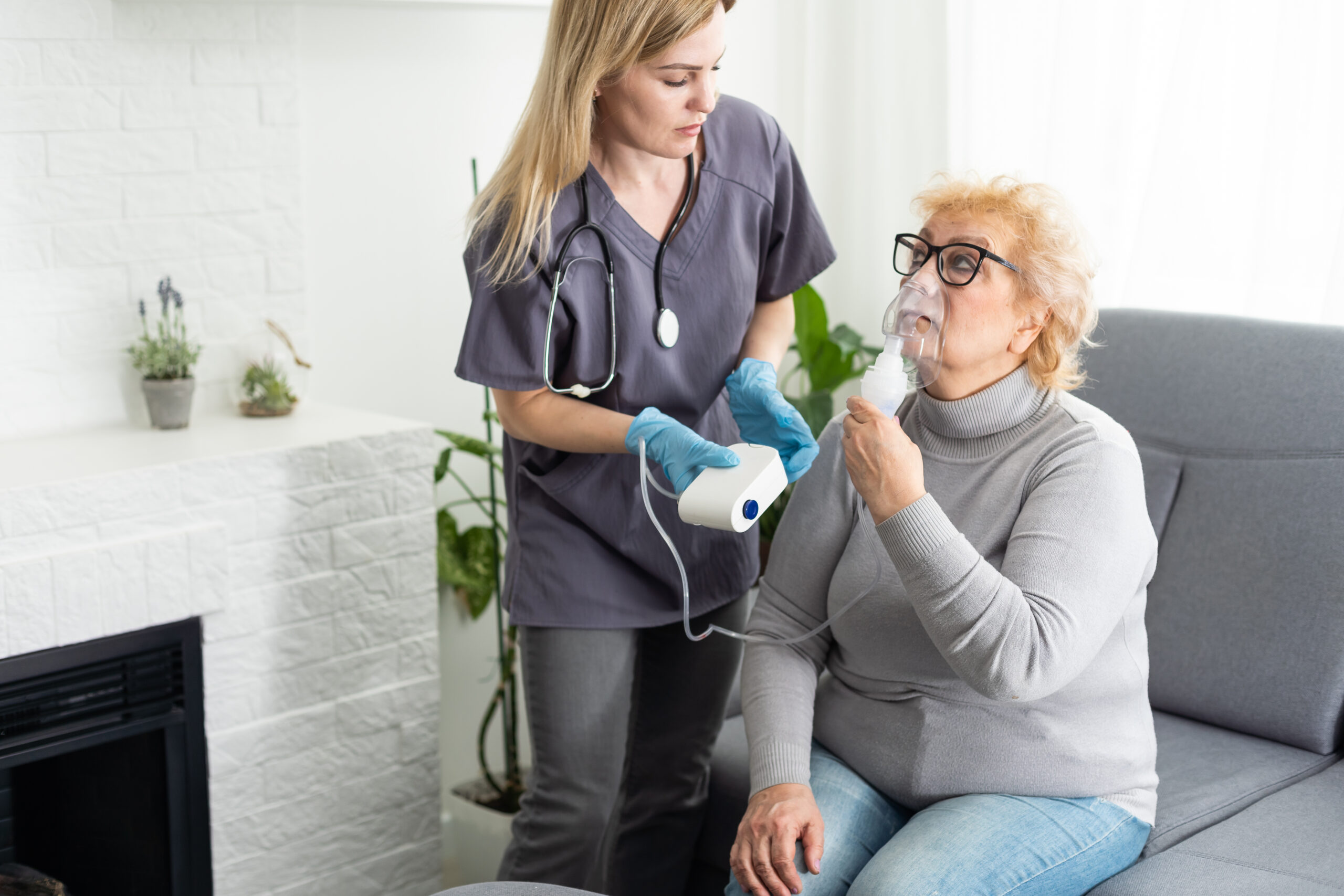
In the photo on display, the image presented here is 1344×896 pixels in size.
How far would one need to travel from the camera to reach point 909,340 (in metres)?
1.42

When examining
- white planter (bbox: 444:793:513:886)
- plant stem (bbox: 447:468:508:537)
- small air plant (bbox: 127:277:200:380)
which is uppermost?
small air plant (bbox: 127:277:200:380)

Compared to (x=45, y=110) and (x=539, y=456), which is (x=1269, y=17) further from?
(x=45, y=110)

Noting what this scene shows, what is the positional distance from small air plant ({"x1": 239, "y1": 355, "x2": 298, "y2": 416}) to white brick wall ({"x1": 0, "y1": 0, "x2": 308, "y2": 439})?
35mm

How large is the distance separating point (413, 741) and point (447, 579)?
36cm

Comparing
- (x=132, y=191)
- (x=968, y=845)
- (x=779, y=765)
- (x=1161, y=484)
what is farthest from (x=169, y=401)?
(x=1161, y=484)

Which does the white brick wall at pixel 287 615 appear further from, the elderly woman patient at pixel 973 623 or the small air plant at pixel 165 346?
the elderly woman patient at pixel 973 623

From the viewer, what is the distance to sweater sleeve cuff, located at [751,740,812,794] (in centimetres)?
141

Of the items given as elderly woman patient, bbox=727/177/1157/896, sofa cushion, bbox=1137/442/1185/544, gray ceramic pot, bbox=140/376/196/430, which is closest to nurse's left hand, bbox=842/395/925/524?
elderly woman patient, bbox=727/177/1157/896

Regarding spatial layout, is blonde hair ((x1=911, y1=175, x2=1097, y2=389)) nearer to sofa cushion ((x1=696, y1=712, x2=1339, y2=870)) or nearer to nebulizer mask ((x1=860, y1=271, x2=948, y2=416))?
nebulizer mask ((x1=860, y1=271, x2=948, y2=416))

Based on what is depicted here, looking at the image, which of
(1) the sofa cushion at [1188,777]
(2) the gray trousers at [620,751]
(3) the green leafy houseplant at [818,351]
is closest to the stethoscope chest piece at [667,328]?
(2) the gray trousers at [620,751]

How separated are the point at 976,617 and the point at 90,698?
1291mm

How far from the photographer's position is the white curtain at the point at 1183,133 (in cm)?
190

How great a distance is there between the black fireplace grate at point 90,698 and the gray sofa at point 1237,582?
0.84 metres

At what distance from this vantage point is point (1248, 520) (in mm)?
1716
